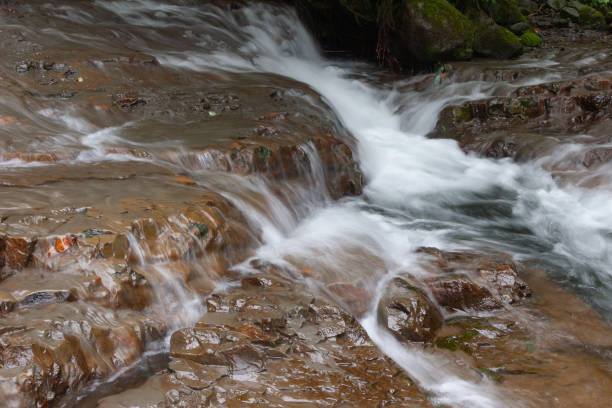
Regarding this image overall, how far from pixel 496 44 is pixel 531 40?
1.68m

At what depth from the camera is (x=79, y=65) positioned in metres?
6.84

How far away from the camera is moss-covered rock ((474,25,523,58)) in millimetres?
10758

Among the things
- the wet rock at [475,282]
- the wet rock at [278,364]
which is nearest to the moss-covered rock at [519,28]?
the wet rock at [475,282]

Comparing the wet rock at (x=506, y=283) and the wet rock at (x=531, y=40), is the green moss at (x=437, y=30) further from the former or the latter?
the wet rock at (x=506, y=283)

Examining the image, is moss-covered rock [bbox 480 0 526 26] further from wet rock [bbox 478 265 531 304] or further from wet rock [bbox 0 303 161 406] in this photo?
wet rock [bbox 0 303 161 406]

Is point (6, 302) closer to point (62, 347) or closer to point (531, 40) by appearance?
point (62, 347)

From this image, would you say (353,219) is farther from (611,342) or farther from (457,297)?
(611,342)

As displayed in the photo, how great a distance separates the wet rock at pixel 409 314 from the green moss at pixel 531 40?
9.81 metres

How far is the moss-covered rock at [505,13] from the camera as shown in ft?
40.8

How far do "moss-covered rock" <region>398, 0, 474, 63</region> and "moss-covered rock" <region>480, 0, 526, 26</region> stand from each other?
2417mm

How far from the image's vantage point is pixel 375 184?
280 inches

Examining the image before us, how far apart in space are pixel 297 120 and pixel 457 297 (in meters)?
3.45

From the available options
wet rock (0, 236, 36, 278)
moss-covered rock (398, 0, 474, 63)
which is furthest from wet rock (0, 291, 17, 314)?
moss-covered rock (398, 0, 474, 63)

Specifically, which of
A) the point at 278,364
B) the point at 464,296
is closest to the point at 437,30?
the point at 464,296
